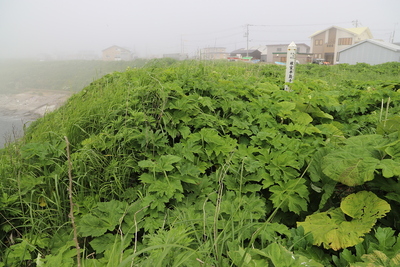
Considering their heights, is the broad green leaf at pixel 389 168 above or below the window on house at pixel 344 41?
below

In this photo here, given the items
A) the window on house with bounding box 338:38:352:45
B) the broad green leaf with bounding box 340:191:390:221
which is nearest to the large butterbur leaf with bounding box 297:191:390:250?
the broad green leaf with bounding box 340:191:390:221

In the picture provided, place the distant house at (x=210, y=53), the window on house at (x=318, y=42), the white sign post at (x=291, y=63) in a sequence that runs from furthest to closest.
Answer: the window on house at (x=318, y=42), the distant house at (x=210, y=53), the white sign post at (x=291, y=63)

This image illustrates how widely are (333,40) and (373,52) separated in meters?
10.9

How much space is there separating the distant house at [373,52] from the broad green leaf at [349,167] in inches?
1084

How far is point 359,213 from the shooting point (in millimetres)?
1662

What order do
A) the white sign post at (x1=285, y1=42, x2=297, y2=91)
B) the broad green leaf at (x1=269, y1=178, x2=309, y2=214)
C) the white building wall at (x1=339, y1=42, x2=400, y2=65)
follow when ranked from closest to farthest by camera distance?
the broad green leaf at (x1=269, y1=178, x2=309, y2=214)
the white sign post at (x1=285, y1=42, x2=297, y2=91)
the white building wall at (x1=339, y1=42, x2=400, y2=65)

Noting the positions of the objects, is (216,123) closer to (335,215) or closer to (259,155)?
(259,155)

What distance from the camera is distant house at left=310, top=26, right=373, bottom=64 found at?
33.9 metres

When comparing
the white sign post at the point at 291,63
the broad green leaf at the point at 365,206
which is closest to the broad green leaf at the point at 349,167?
the broad green leaf at the point at 365,206

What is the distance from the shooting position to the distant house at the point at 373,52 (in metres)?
23.8

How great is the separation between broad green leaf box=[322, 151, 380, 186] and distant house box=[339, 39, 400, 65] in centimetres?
2753

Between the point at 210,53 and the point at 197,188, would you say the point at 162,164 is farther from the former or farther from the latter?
the point at 210,53

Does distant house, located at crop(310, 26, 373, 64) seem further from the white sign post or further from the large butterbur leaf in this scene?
the large butterbur leaf

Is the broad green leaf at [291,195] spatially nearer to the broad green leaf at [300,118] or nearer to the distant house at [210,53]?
the broad green leaf at [300,118]
